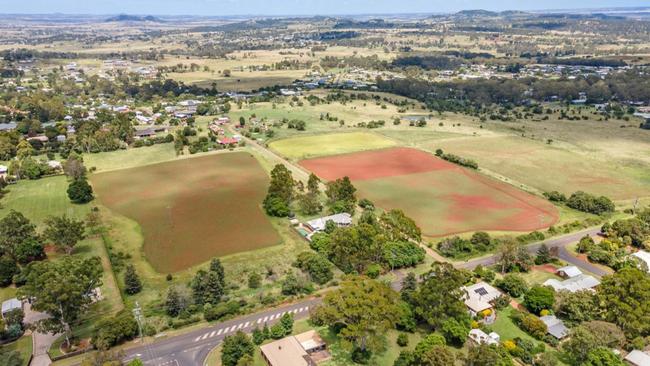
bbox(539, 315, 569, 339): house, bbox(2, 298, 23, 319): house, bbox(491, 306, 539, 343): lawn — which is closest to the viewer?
bbox(539, 315, 569, 339): house

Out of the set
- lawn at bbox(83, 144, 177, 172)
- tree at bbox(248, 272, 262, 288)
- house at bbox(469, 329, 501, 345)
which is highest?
house at bbox(469, 329, 501, 345)

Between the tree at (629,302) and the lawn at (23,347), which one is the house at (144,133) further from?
the tree at (629,302)

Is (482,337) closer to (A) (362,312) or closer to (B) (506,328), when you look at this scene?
(B) (506,328)

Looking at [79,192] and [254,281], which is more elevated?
[79,192]

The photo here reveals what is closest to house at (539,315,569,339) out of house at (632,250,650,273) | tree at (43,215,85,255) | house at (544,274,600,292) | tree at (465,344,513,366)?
house at (544,274,600,292)

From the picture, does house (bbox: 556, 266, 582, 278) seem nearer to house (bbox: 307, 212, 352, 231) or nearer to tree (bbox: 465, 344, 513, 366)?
tree (bbox: 465, 344, 513, 366)

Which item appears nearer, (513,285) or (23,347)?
(23,347)

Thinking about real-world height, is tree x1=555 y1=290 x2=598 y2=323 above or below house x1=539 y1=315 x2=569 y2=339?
above

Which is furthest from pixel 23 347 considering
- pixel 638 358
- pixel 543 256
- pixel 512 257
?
pixel 543 256

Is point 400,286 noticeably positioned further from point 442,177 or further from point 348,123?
point 348,123
